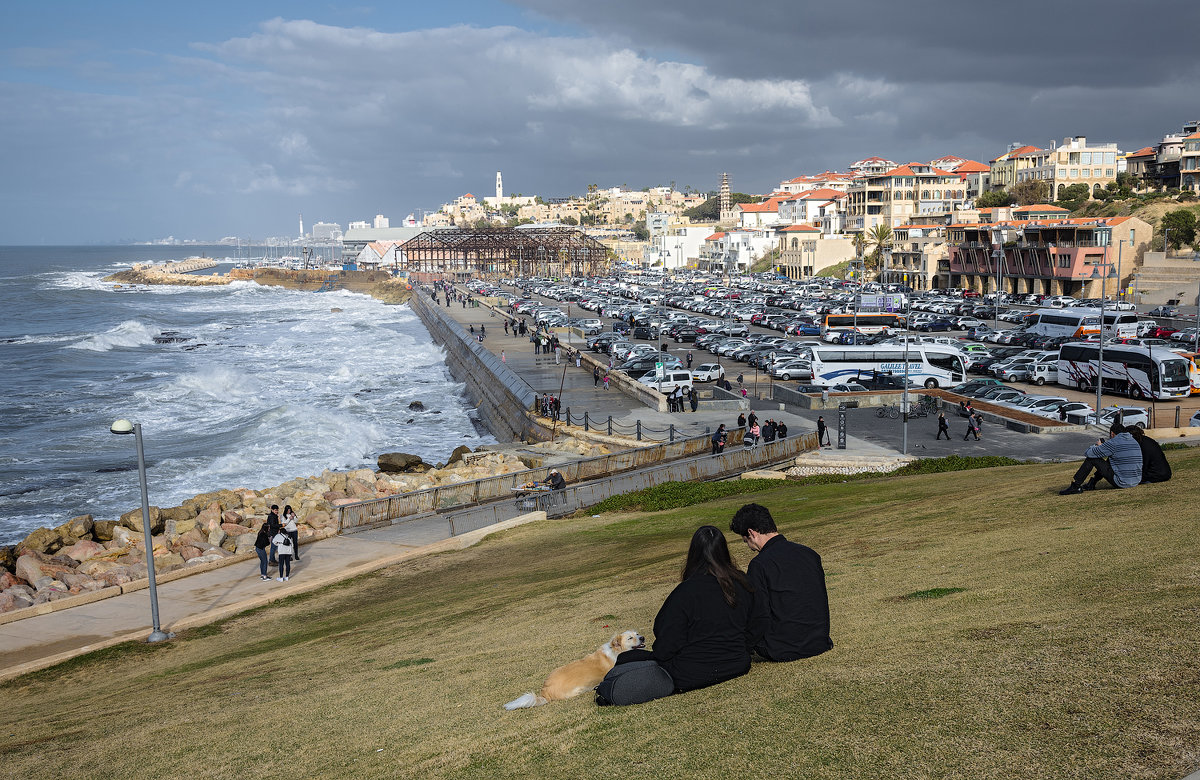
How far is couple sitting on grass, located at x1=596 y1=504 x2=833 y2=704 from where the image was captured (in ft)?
22.2

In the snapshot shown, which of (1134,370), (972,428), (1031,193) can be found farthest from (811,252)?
(972,428)

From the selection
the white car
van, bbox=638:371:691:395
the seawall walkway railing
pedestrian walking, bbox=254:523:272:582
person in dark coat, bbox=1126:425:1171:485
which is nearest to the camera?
person in dark coat, bbox=1126:425:1171:485

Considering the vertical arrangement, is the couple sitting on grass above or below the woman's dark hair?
below

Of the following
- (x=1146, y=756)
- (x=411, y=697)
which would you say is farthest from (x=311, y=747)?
(x=1146, y=756)

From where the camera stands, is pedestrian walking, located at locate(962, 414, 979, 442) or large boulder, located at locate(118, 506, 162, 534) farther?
pedestrian walking, located at locate(962, 414, 979, 442)

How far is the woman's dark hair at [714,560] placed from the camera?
22.1 ft

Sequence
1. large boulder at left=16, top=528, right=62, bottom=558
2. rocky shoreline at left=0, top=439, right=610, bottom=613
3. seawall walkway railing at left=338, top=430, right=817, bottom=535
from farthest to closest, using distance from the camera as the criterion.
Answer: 1. large boulder at left=16, top=528, right=62, bottom=558
2. seawall walkway railing at left=338, top=430, right=817, bottom=535
3. rocky shoreline at left=0, top=439, right=610, bottom=613

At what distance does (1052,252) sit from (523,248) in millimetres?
97632

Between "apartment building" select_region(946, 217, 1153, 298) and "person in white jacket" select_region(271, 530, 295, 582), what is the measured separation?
77591 mm

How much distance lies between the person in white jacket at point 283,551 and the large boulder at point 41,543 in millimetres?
9767

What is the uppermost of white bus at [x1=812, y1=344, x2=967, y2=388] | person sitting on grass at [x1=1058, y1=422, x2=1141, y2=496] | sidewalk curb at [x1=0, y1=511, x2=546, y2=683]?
person sitting on grass at [x1=1058, y1=422, x2=1141, y2=496]

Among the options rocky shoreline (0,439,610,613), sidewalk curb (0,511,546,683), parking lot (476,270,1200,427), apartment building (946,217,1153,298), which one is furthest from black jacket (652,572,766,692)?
apartment building (946,217,1153,298)

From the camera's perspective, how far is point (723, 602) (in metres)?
6.77

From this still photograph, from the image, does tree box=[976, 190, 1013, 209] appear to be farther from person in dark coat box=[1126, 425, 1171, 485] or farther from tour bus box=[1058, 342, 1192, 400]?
person in dark coat box=[1126, 425, 1171, 485]
